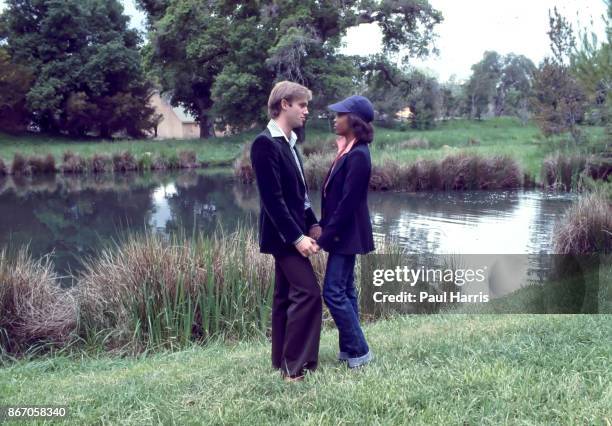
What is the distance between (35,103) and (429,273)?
3565cm

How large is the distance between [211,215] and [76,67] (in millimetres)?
28484

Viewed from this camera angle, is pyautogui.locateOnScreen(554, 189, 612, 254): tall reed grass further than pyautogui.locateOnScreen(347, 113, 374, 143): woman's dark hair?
Yes

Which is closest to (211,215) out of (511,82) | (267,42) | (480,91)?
(267,42)

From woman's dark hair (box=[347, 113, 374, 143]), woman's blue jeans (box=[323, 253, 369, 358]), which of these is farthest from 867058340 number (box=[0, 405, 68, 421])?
woman's dark hair (box=[347, 113, 374, 143])

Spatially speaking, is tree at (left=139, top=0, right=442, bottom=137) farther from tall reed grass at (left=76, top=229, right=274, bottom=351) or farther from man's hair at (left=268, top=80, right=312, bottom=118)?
man's hair at (left=268, top=80, right=312, bottom=118)

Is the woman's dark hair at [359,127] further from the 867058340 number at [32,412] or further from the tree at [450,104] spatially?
the tree at [450,104]

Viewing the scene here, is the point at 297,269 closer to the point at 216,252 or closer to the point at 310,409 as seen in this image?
the point at 310,409

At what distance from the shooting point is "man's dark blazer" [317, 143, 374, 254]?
3678 millimetres

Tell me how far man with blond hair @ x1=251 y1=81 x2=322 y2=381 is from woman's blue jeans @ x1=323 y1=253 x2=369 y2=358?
0.13 meters

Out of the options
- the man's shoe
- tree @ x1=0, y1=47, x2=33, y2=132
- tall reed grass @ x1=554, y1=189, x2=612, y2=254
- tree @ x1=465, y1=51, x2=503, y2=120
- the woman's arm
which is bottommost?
the man's shoe

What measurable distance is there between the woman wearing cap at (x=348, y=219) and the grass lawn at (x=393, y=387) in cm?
22

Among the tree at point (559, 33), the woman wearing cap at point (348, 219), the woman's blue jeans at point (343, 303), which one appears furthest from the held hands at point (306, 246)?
the tree at point (559, 33)

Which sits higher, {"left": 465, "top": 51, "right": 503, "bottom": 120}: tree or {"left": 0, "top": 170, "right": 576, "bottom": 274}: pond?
{"left": 465, "top": 51, "right": 503, "bottom": 120}: tree

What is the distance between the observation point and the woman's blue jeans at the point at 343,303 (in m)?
3.79
